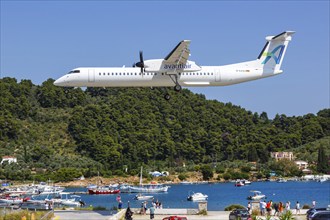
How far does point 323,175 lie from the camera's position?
17112 cm

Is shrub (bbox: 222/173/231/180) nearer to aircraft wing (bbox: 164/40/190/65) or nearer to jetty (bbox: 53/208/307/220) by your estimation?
jetty (bbox: 53/208/307/220)

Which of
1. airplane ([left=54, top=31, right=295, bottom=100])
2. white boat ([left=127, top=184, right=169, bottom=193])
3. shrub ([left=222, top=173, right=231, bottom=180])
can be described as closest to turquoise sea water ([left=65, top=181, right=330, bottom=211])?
white boat ([left=127, top=184, right=169, bottom=193])

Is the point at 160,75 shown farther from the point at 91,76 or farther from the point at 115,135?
the point at 115,135

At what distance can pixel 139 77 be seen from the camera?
1853 inches

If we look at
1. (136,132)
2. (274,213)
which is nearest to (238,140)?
(136,132)

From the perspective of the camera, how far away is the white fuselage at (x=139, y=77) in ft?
154

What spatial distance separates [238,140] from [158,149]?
29764 millimetres

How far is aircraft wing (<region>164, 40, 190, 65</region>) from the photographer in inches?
1775

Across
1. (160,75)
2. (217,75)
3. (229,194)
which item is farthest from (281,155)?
(160,75)

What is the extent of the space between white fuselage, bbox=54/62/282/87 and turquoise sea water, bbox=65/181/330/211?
5281cm

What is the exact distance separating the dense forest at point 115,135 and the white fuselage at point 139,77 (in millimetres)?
94410

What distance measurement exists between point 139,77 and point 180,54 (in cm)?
347

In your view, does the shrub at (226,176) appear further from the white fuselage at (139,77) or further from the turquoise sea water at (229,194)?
the white fuselage at (139,77)

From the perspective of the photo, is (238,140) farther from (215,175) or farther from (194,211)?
(194,211)
